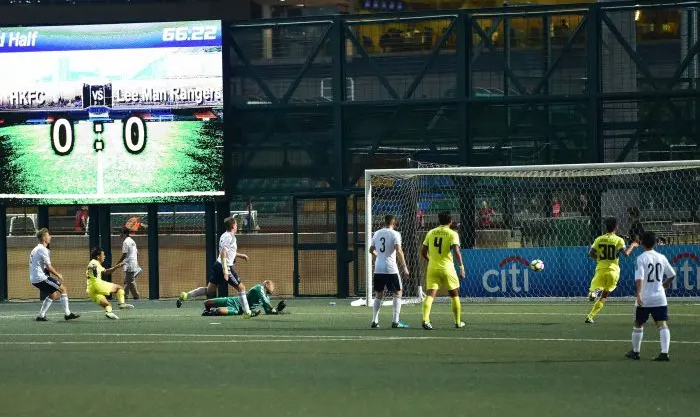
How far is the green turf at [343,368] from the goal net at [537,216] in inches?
136

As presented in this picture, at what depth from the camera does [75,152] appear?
31531mm

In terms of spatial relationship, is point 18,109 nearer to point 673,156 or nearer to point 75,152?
point 75,152

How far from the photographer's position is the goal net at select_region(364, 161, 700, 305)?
1105 inches

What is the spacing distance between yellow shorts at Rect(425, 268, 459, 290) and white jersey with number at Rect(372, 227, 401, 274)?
0.80 meters

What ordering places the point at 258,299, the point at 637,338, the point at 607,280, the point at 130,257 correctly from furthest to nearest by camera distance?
the point at 130,257, the point at 258,299, the point at 607,280, the point at 637,338

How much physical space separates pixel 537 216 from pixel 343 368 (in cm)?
1464

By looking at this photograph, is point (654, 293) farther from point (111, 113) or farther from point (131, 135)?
point (111, 113)

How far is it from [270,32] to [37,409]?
20.5m

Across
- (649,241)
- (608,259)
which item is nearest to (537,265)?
(608,259)

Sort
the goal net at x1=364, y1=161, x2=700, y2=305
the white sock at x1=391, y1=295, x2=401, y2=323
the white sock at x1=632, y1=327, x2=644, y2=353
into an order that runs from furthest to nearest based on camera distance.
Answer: the goal net at x1=364, y1=161, x2=700, y2=305, the white sock at x1=391, y1=295, x2=401, y2=323, the white sock at x1=632, y1=327, x2=644, y2=353

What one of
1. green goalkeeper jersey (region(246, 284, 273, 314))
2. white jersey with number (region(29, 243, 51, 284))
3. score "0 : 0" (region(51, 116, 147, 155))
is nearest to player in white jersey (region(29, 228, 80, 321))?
white jersey with number (region(29, 243, 51, 284))

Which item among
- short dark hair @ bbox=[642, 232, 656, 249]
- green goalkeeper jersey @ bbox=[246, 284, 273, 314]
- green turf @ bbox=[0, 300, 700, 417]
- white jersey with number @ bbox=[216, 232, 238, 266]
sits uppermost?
short dark hair @ bbox=[642, 232, 656, 249]

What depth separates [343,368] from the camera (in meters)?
16.0

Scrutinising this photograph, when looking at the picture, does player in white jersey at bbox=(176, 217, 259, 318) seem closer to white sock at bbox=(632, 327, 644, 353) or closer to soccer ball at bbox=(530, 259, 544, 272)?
soccer ball at bbox=(530, 259, 544, 272)
